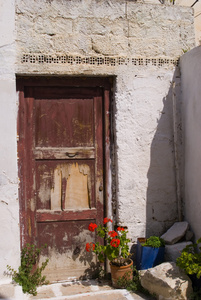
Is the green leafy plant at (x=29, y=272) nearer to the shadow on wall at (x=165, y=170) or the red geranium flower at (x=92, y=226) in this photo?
the red geranium flower at (x=92, y=226)

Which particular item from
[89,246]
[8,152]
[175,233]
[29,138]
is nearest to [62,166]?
[29,138]

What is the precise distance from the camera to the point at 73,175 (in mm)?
4027

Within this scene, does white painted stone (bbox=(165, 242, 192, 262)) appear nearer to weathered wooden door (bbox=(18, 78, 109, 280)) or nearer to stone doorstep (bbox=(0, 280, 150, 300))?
stone doorstep (bbox=(0, 280, 150, 300))

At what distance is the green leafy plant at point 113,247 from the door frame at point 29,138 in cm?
28

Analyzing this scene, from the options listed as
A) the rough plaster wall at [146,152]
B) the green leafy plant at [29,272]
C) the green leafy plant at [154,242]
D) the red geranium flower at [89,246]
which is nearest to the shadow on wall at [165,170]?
A: the rough plaster wall at [146,152]

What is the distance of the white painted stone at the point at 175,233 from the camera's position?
3828mm

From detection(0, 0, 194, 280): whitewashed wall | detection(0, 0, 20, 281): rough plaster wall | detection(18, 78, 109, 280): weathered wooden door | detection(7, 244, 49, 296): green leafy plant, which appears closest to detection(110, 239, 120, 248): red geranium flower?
detection(0, 0, 194, 280): whitewashed wall

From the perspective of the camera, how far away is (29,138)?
3.91 meters

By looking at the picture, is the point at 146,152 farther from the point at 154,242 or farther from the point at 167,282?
the point at 167,282

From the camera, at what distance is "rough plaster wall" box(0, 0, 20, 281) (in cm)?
367

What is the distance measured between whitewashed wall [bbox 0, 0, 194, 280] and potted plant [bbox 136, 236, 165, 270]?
A: 10.9 inches

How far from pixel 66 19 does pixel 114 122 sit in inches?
51.1

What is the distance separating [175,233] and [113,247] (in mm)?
733

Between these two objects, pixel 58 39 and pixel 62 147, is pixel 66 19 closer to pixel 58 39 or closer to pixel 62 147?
pixel 58 39
